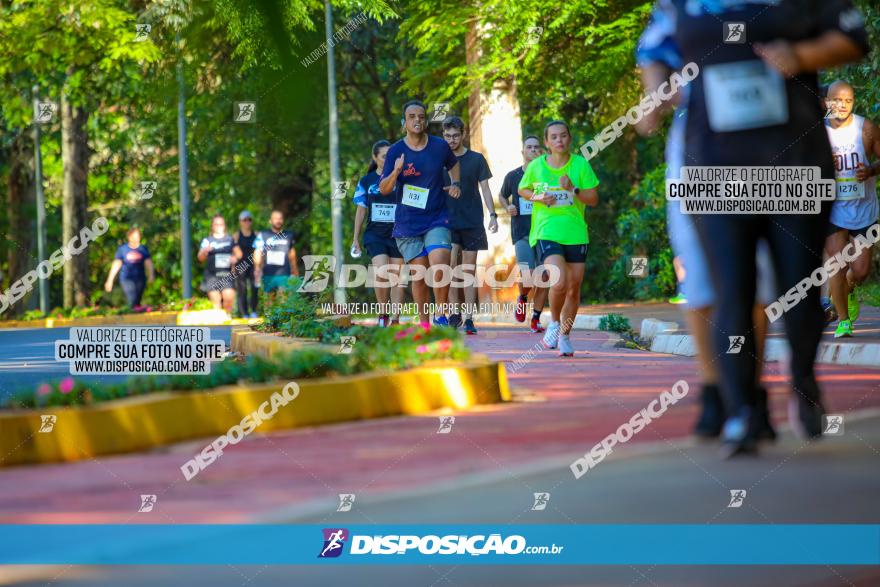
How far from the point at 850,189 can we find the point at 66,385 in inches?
35.9

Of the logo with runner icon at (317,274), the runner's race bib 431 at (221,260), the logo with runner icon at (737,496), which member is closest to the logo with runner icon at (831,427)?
the logo with runner icon at (737,496)

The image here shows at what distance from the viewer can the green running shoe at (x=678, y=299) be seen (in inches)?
60.3

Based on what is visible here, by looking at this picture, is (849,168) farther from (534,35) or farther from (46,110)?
(46,110)

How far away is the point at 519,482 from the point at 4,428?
1.95 feet

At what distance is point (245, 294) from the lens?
1474cm

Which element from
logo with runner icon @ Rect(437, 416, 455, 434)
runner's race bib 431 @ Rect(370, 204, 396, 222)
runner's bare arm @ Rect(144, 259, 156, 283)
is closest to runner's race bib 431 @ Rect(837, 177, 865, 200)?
logo with runner icon @ Rect(437, 416, 455, 434)

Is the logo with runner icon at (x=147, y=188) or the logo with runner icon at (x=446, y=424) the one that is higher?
the logo with runner icon at (x=147, y=188)

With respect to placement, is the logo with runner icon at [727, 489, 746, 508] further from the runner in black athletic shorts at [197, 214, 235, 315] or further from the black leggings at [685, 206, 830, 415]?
the runner in black athletic shorts at [197, 214, 235, 315]

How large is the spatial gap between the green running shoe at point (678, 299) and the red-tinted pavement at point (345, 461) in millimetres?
71

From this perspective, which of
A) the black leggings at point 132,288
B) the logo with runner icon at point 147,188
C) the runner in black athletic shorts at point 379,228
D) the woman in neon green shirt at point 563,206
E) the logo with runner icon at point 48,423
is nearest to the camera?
the logo with runner icon at point 48,423

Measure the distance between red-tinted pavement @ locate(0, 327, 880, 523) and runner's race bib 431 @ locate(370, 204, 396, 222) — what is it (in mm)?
3500

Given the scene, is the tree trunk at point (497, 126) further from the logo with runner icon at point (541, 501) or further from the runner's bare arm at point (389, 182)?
the runner's bare arm at point (389, 182)

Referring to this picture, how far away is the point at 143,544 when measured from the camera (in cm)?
173

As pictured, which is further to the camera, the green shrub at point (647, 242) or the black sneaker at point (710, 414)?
the green shrub at point (647, 242)
